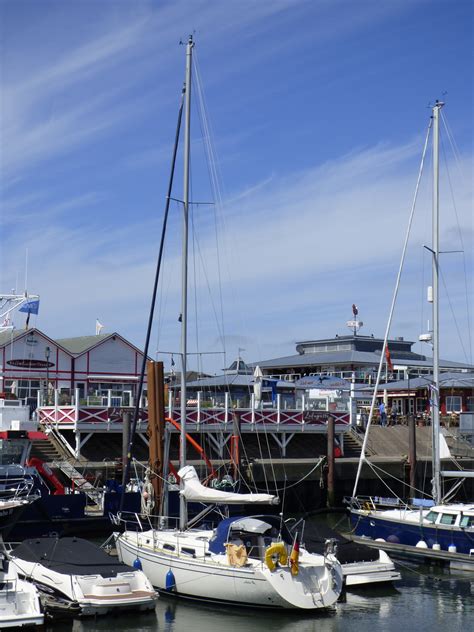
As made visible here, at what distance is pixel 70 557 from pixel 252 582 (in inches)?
186

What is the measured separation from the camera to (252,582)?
22.9 m

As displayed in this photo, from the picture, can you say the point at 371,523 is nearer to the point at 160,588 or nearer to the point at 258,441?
the point at 160,588

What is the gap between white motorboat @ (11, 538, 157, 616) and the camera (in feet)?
71.5

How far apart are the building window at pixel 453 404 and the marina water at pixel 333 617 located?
128ft

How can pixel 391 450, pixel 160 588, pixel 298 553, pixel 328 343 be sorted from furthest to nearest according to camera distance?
pixel 328 343
pixel 391 450
pixel 160 588
pixel 298 553

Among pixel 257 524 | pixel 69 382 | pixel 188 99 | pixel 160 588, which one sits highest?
pixel 188 99

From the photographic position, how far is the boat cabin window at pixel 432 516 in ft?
99.1

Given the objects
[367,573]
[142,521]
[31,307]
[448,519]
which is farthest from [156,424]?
[31,307]

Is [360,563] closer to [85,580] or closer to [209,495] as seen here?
[209,495]

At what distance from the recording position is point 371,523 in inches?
1262

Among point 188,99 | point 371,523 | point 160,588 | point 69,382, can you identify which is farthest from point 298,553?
Answer: point 69,382

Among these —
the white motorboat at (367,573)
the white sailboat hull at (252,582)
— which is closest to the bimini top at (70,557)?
the white sailboat hull at (252,582)

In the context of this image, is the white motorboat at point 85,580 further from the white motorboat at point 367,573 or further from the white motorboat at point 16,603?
the white motorboat at point 367,573

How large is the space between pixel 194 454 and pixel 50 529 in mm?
14977
